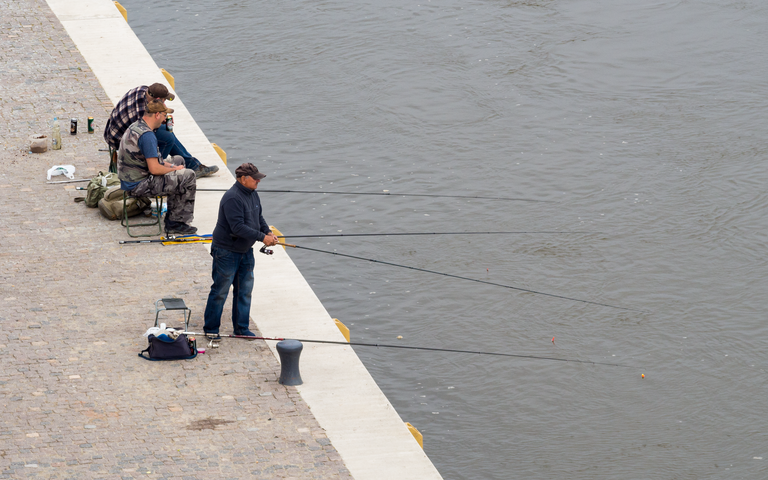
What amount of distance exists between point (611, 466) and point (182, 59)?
11.0m

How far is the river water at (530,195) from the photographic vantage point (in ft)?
30.1

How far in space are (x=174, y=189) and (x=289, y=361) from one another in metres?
2.78

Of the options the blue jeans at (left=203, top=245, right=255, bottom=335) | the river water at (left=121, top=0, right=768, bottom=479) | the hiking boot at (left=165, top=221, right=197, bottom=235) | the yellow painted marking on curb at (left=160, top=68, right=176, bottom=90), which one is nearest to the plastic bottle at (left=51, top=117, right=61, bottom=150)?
the river water at (left=121, top=0, right=768, bottom=479)

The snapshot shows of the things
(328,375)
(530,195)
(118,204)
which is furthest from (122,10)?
A: (328,375)

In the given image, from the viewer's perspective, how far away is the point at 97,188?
11.5 meters

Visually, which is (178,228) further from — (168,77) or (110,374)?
(168,77)

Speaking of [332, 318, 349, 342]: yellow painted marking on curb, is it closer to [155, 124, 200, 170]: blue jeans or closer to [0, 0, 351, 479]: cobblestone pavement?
[0, 0, 351, 479]: cobblestone pavement

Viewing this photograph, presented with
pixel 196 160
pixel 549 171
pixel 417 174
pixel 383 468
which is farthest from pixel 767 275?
pixel 196 160

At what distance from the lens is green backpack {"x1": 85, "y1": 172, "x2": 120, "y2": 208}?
11.5 meters

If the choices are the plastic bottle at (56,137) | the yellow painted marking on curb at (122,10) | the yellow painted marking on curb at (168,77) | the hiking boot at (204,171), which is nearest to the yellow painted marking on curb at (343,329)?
the hiking boot at (204,171)

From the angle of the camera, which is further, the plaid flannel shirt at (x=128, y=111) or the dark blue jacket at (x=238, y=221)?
the plaid flannel shirt at (x=128, y=111)

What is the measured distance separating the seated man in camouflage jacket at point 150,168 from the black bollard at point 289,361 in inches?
103

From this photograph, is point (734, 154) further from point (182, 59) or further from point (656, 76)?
point (182, 59)

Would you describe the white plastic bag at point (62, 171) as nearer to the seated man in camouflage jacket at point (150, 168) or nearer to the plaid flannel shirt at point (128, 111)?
the plaid flannel shirt at point (128, 111)
